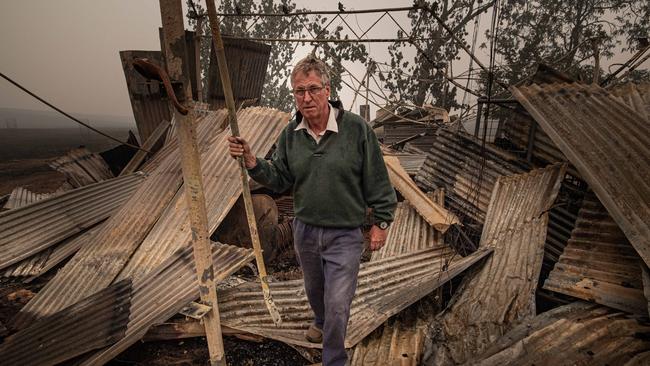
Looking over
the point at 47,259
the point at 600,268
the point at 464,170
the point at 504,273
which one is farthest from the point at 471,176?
the point at 47,259

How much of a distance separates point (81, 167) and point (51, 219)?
1679 millimetres

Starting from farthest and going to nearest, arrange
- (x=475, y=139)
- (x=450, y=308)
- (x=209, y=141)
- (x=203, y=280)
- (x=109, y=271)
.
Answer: (x=475, y=139)
(x=209, y=141)
(x=109, y=271)
(x=450, y=308)
(x=203, y=280)

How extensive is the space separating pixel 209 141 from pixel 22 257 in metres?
2.65

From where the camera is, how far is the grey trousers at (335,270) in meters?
2.20

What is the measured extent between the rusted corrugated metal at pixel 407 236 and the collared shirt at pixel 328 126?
2.23 meters

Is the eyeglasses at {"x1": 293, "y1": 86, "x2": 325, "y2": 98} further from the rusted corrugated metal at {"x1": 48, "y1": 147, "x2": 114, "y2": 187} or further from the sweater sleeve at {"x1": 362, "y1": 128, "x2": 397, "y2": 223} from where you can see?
the rusted corrugated metal at {"x1": 48, "y1": 147, "x2": 114, "y2": 187}

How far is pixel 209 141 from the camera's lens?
204 inches

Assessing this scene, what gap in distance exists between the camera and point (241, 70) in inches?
369

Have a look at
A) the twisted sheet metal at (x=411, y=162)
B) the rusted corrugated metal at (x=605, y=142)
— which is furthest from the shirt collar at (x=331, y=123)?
the twisted sheet metal at (x=411, y=162)

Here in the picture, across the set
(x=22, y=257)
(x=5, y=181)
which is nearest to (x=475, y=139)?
(x=22, y=257)

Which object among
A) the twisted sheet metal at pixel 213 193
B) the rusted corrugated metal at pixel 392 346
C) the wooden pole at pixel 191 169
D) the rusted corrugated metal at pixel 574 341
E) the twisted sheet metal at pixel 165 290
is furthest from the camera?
the twisted sheet metal at pixel 213 193

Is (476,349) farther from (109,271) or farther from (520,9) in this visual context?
(520,9)

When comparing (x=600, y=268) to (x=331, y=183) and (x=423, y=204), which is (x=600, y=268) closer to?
(x=423, y=204)

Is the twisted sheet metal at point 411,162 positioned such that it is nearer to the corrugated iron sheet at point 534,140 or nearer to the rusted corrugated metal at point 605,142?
the corrugated iron sheet at point 534,140
